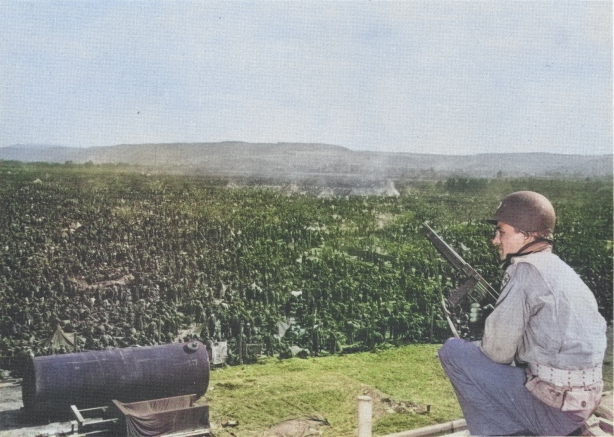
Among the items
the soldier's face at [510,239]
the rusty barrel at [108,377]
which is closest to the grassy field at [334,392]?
the rusty barrel at [108,377]

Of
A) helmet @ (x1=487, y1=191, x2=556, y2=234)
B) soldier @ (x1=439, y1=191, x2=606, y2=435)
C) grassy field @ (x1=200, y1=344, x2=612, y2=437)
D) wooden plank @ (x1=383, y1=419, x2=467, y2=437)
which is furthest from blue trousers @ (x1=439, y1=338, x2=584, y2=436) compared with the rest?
grassy field @ (x1=200, y1=344, x2=612, y2=437)

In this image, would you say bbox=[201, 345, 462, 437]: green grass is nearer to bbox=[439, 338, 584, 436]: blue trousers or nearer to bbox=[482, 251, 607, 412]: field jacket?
bbox=[439, 338, 584, 436]: blue trousers

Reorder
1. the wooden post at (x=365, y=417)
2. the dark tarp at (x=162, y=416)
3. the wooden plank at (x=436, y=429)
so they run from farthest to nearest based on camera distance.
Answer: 1. the wooden plank at (x=436, y=429)
2. the dark tarp at (x=162, y=416)
3. the wooden post at (x=365, y=417)

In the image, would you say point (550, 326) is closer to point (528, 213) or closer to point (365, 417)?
point (528, 213)

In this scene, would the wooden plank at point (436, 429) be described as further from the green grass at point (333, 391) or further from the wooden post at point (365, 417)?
the wooden post at point (365, 417)

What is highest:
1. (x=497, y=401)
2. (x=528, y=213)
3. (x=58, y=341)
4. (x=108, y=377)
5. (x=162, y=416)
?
(x=528, y=213)

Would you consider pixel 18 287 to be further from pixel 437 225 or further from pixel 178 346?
pixel 437 225

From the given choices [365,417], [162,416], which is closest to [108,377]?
[162,416]
